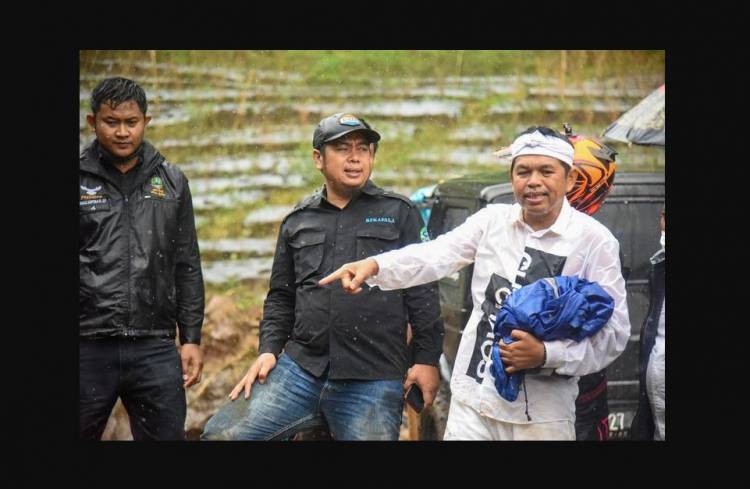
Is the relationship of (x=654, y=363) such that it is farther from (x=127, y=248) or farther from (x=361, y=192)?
(x=127, y=248)

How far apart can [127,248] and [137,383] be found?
0.69m

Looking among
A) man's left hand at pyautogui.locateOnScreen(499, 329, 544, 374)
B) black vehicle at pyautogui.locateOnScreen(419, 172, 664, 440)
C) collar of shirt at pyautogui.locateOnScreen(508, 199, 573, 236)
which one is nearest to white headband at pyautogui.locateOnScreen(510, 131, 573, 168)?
collar of shirt at pyautogui.locateOnScreen(508, 199, 573, 236)

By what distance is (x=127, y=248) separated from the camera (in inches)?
223

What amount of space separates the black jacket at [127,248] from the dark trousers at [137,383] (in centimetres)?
8

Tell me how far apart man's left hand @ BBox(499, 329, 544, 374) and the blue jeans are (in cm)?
68

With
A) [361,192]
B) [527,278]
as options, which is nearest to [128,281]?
[361,192]

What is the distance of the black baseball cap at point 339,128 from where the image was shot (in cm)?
556

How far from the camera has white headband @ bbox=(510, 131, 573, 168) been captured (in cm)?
521

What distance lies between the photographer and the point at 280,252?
5.68 m

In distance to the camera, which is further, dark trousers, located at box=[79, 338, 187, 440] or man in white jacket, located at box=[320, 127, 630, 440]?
dark trousers, located at box=[79, 338, 187, 440]

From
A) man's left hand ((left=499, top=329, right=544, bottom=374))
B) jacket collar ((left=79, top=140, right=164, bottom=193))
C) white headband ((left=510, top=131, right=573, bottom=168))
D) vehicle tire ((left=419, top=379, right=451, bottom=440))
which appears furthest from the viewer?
vehicle tire ((left=419, top=379, right=451, bottom=440))

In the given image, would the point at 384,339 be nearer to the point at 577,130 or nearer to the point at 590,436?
the point at 590,436

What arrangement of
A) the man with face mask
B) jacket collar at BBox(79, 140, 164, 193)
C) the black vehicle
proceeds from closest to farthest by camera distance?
jacket collar at BBox(79, 140, 164, 193) → the man with face mask → the black vehicle

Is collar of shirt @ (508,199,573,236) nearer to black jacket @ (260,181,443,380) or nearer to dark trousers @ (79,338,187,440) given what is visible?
black jacket @ (260,181,443,380)
